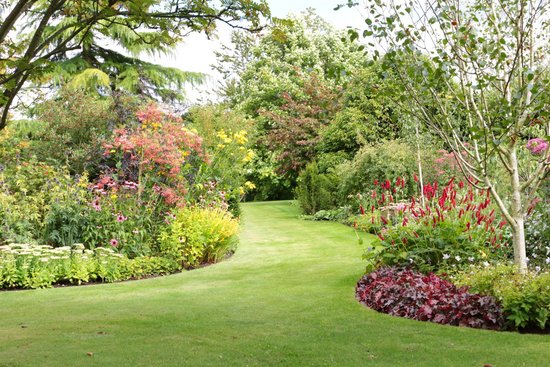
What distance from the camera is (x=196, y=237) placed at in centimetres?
1002

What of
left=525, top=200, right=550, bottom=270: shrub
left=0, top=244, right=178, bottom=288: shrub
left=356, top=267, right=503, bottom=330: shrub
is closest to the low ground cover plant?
left=0, top=244, right=178, bottom=288: shrub

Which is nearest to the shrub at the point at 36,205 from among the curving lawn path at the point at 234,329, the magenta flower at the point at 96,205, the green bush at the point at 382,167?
the magenta flower at the point at 96,205

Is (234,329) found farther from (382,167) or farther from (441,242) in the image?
(382,167)

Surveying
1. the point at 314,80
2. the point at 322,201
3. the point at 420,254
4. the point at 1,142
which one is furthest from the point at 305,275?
the point at 314,80

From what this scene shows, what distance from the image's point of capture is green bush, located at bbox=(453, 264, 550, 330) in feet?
16.9

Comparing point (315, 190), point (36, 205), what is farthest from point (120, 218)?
point (315, 190)

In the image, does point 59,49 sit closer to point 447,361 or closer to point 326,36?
point 447,361

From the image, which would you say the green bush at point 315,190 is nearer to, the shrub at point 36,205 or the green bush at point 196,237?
the green bush at point 196,237

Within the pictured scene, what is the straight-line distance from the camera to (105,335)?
17.6 ft

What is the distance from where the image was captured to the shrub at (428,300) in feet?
17.8

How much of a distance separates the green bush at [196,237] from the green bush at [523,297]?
5.42m

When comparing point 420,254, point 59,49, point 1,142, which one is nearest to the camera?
point 59,49

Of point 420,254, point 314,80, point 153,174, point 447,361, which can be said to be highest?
point 314,80

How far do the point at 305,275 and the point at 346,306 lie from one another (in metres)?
2.25
